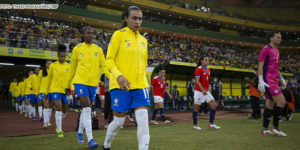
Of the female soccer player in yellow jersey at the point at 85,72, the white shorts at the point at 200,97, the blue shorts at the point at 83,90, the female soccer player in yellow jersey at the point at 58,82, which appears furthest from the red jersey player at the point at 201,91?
the female soccer player in yellow jersey at the point at 58,82

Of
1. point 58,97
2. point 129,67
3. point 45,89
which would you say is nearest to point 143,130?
point 129,67

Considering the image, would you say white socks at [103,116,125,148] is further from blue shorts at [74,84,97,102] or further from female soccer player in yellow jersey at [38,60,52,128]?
female soccer player in yellow jersey at [38,60,52,128]

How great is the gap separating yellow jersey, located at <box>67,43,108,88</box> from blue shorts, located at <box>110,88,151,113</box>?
6.41ft

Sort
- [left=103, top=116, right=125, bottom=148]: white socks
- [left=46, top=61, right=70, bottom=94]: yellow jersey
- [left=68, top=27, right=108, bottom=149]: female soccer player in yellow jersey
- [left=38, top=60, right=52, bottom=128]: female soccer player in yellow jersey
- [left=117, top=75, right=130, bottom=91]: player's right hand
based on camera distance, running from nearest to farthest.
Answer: [left=117, top=75, right=130, bottom=91]: player's right hand, [left=103, top=116, right=125, bottom=148]: white socks, [left=68, top=27, right=108, bottom=149]: female soccer player in yellow jersey, [left=46, top=61, right=70, bottom=94]: yellow jersey, [left=38, top=60, right=52, bottom=128]: female soccer player in yellow jersey

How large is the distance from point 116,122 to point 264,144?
2936 mm

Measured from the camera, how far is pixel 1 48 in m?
19.5

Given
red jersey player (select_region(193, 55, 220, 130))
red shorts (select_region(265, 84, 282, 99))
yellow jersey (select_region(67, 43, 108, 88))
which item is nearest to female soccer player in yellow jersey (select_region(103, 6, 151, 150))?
yellow jersey (select_region(67, 43, 108, 88))

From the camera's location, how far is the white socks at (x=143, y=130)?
2900 mm

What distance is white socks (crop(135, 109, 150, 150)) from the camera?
2.90 meters

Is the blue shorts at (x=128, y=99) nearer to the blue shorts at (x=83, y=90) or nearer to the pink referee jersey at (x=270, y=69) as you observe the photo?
the blue shorts at (x=83, y=90)

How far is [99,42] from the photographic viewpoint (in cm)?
2612

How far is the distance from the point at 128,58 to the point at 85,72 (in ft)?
7.03

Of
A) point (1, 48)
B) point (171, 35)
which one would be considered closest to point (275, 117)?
point (1, 48)

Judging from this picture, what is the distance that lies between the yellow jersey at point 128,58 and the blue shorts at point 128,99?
72 mm
